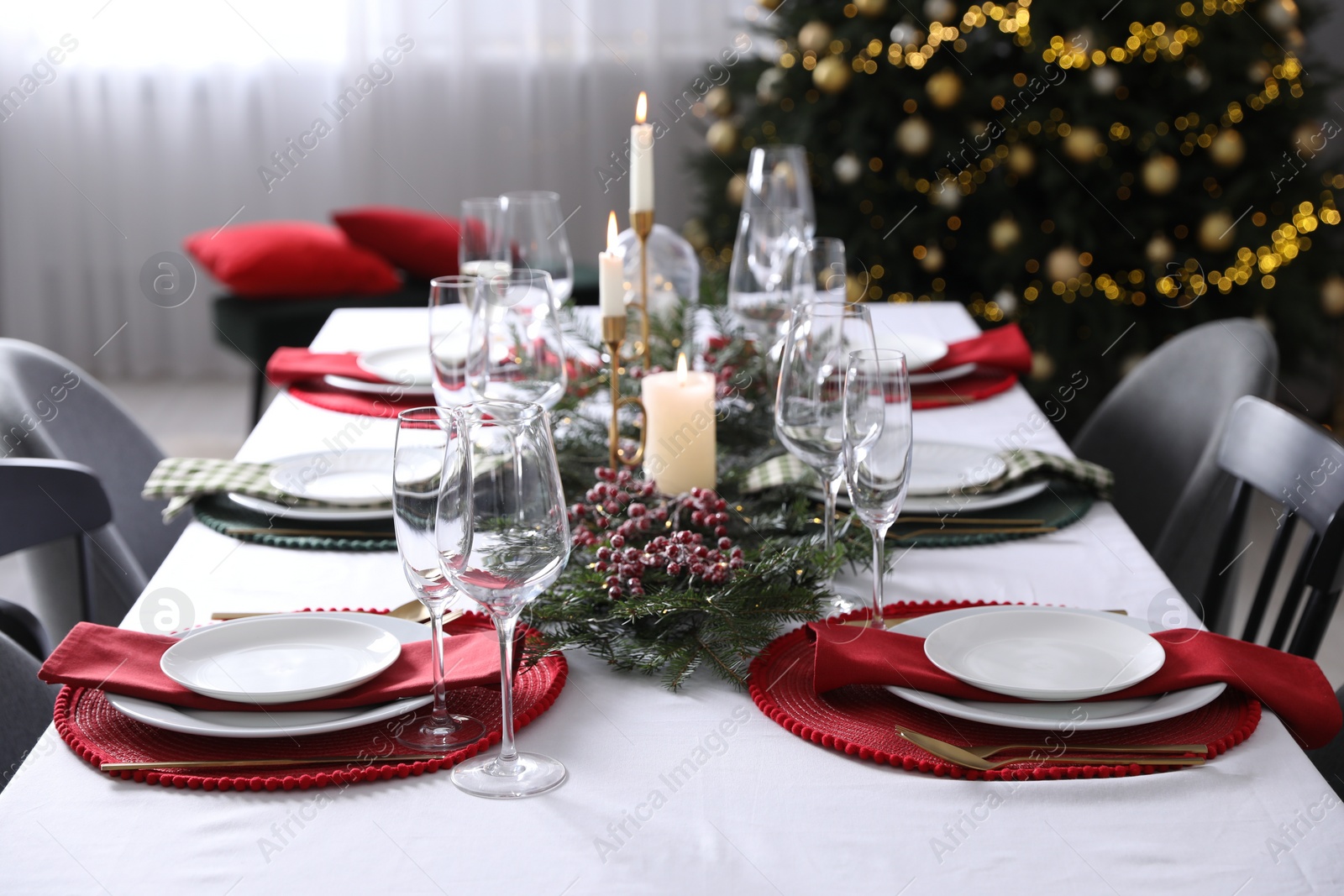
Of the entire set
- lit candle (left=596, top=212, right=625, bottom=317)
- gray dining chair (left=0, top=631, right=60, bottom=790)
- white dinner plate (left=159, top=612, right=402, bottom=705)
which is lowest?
gray dining chair (left=0, top=631, right=60, bottom=790)

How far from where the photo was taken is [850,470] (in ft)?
3.04

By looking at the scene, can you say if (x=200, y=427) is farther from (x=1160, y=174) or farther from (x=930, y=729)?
(x=930, y=729)

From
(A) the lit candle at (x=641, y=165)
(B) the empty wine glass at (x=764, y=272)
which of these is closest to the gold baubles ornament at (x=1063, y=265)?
(B) the empty wine glass at (x=764, y=272)

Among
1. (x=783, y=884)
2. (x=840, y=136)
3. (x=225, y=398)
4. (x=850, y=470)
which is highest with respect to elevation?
(x=840, y=136)

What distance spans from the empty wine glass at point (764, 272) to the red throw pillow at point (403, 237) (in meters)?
2.31

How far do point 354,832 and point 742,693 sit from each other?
0.92 ft

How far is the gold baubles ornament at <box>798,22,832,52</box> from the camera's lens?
3.25m

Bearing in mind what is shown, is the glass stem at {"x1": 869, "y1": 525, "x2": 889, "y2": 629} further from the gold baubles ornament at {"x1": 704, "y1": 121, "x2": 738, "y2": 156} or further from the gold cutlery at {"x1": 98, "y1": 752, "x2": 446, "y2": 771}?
the gold baubles ornament at {"x1": 704, "y1": 121, "x2": 738, "y2": 156}

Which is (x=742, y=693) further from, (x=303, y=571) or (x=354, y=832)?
(x=303, y=571)

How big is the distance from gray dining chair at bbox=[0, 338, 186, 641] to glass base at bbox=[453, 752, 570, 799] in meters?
0.70

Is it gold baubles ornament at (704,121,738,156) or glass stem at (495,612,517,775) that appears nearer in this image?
glass stem at (495,612,517,775)

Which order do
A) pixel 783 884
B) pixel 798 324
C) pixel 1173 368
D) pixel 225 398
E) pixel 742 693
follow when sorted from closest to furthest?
pixel 783 884 < pixel 742 693 < pixel 798 324 < pixel 1173 368 < pixel 225 398

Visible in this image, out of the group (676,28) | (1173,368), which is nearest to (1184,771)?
(1173,368)

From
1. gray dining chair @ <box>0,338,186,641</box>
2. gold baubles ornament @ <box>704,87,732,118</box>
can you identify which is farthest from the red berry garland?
gold baubles ornament @ <box>704,87,732,118</box>
